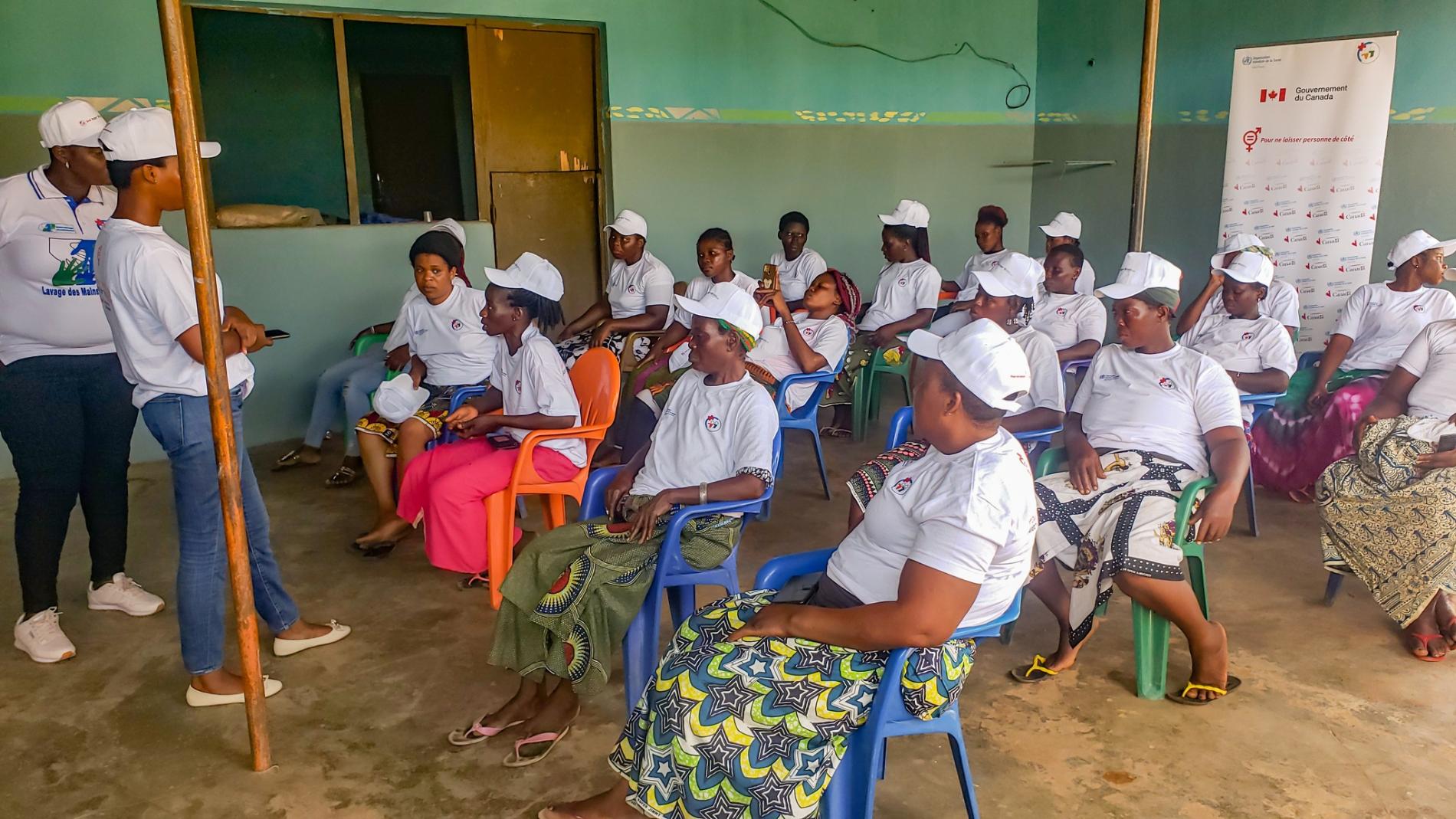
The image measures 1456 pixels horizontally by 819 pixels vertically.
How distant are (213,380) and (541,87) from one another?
456 cm

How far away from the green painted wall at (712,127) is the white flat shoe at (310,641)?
2.80 meters

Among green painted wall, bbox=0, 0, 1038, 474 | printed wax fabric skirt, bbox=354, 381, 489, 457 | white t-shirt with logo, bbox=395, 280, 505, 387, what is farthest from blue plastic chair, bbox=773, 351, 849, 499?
green painted wall, bbox=0, 0, 1038, 474


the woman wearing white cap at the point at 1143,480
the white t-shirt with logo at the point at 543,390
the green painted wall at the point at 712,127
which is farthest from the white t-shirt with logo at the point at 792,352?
the green painted wall at the point at 712,127

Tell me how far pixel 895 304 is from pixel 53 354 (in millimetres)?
3915

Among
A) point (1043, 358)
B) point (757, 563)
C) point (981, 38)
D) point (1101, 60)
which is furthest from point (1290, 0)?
point (757, 563)

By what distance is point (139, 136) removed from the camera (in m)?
2.40

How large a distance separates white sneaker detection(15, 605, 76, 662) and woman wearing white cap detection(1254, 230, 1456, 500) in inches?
184

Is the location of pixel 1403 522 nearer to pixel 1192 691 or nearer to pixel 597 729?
pixel 1192 691

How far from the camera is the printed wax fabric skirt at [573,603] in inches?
101

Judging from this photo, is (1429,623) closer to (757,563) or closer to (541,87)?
(757,563)

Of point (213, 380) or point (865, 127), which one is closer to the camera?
point (213, 380)


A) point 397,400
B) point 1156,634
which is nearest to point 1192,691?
point 1156,634

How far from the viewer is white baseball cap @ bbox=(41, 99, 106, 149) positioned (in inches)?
118

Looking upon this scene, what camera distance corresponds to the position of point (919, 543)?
6.24 feet
